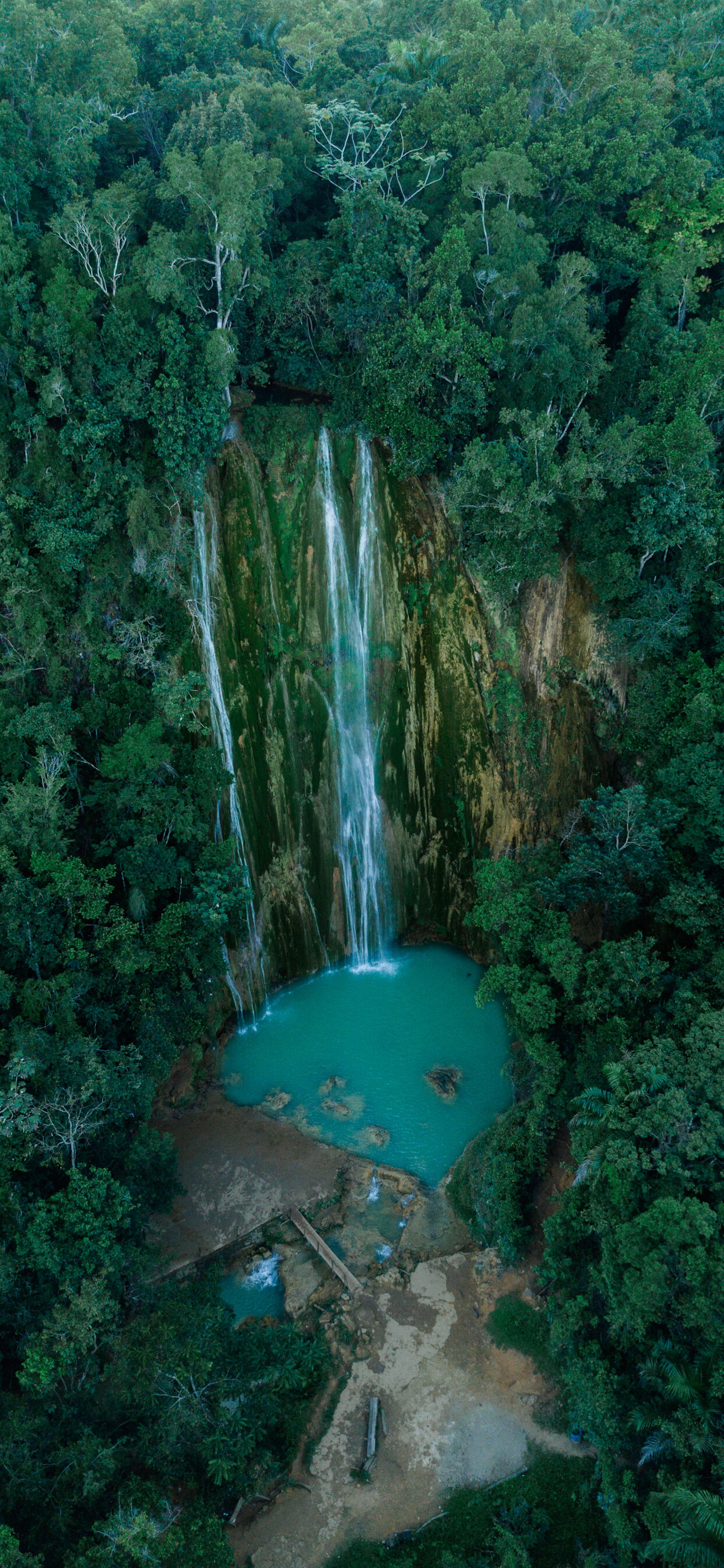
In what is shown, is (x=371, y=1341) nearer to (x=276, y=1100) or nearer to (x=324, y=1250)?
(x=324, y=1250)

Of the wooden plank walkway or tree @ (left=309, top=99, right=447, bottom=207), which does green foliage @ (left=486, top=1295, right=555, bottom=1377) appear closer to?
the wooden plank walkway

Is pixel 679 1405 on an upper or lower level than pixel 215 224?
lower

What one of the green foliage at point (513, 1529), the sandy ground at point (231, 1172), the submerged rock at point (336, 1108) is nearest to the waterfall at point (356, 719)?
the submerged rock at point (336, 1108)

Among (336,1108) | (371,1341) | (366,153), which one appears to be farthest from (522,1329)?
(366,153)

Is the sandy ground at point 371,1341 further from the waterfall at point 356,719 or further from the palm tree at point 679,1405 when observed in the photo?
the waterfall at point 356,719

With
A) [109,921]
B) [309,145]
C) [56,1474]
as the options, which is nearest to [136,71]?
[309,145]
